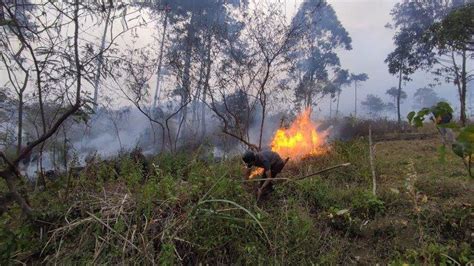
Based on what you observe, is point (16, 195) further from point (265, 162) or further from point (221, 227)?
point (265, 162)

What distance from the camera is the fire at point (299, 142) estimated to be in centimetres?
945

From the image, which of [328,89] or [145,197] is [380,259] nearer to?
[145,197]

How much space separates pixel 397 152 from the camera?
11695 mm

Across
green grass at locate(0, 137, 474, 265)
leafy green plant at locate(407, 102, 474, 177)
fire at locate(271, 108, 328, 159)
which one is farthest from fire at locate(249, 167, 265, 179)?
leafy green plant at locate(407, 102, 474, 177)

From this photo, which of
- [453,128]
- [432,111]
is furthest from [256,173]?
[453,128]

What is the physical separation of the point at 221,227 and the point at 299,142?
6.17 m

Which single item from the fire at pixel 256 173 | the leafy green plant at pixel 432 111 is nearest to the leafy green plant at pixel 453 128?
the leafy green plant at pixel 432 111

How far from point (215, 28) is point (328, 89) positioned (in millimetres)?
15463

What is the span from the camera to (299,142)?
32.2 feet

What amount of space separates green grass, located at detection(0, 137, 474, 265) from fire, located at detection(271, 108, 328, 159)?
3760 millimetres

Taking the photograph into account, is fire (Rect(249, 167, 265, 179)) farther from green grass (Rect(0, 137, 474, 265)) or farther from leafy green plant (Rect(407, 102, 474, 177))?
leafy green plant (Rect(407, 102, 474, 177))

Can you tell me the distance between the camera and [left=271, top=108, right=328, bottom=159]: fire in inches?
372

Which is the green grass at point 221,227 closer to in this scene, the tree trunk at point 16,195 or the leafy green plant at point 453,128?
the tree trunk at point 16,195

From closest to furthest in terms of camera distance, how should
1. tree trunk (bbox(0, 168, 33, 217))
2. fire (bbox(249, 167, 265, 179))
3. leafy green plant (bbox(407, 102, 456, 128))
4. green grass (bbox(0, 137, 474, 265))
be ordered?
leafy green plant (bbox(407, 102, 456, 128)) < green grass (bbox(0, 137, 474, 265)) < tree trunk (bbox(0, 168, 33, 217)) < fire (bbox(249, 167, 265, 179))
